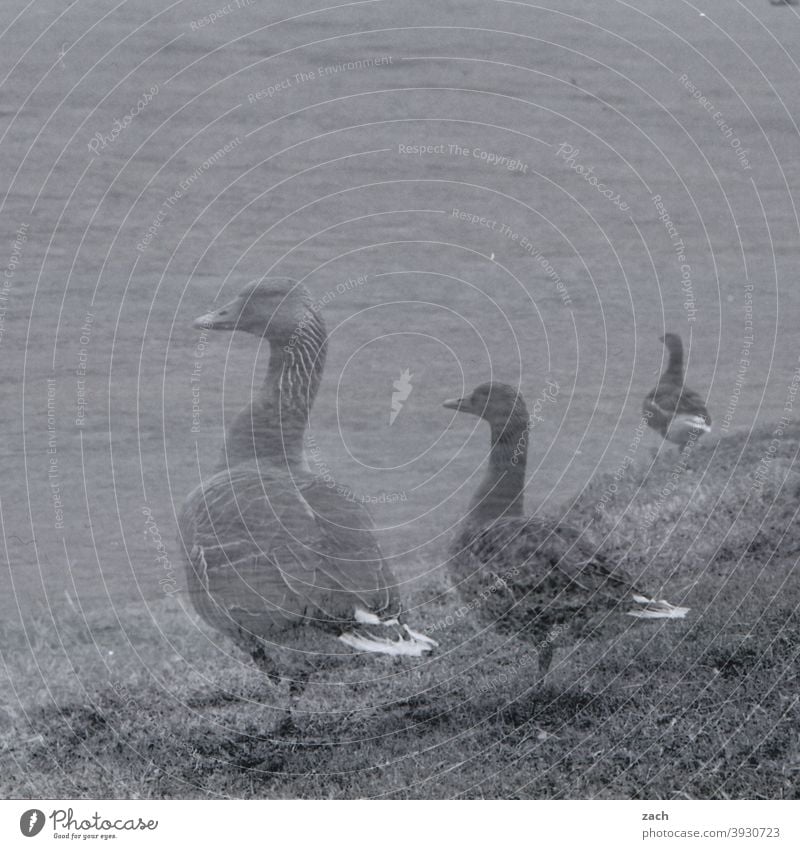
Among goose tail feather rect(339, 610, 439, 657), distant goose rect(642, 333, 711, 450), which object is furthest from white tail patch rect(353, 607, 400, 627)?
distant goose rect(642, 333, 711, 450)

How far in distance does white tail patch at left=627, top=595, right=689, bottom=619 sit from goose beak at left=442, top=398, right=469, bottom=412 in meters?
0.92

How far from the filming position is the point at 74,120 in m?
4.05

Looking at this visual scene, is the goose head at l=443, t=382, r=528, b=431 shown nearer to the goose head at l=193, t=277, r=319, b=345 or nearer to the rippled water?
the rippled water

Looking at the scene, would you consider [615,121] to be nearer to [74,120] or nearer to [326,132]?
[326,132]

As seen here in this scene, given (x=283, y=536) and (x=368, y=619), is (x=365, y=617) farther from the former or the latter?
(x=283, y=536)

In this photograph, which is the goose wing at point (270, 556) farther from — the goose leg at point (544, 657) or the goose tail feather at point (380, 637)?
the goose leg at point (544, 657)

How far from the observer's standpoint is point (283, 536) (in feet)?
13.3

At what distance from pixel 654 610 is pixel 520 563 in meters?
0.54

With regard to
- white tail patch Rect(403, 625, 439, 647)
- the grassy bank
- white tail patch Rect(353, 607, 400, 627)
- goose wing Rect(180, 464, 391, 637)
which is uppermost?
goose wing Rect(180, 464, 391, 637)

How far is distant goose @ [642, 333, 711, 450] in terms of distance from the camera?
14.3 ft

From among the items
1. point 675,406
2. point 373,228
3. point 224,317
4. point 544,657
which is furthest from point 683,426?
point 224,317
